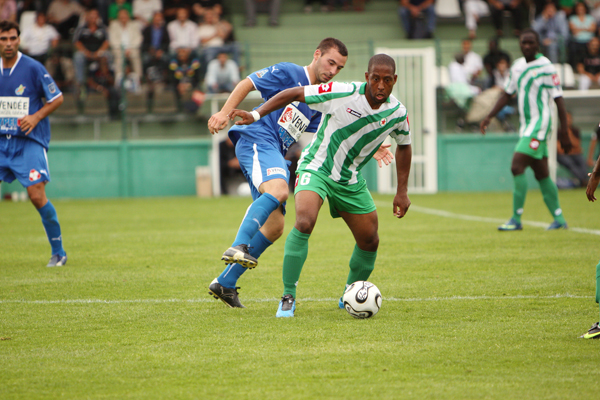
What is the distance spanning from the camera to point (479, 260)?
23.8ft

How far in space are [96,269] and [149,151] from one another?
11.4 metres

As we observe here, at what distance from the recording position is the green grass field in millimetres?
3348

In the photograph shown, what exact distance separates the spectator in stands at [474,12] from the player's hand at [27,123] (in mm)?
16163

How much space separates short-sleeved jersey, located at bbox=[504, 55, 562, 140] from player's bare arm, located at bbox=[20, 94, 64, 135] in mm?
5885

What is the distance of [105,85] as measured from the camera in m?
18.1

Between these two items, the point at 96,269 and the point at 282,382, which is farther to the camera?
the point at 96,269

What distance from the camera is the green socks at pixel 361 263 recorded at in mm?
5090

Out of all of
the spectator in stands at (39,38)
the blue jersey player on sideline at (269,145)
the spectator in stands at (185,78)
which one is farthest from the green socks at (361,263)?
the spectator in stands at (39,38)

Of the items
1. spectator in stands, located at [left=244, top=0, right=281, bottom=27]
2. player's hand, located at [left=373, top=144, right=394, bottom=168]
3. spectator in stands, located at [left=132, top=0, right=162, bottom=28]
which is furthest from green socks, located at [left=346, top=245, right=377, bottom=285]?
spectator in stands, located at [left=244, top=0, right=281, bottom=27]

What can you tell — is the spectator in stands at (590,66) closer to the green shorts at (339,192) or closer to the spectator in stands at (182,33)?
the spectator in stands at (182,33)

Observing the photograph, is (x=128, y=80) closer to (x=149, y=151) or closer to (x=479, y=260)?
(x=149, y=151)

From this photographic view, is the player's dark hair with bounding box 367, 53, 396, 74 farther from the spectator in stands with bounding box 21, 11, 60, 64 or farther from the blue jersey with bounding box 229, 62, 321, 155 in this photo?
the spectator in stands with bounding box 21, 11, 60, 64

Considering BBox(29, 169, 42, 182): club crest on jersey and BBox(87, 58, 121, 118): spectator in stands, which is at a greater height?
BBox(87, 58, 121, 118): spectator in stands

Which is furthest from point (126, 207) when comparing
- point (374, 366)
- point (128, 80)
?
point (374, 366)
